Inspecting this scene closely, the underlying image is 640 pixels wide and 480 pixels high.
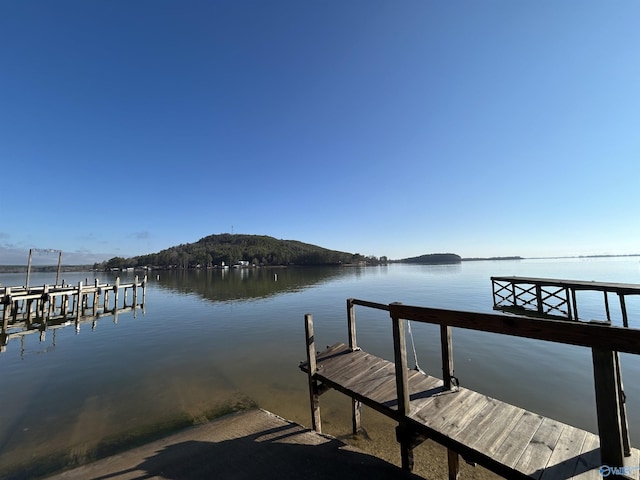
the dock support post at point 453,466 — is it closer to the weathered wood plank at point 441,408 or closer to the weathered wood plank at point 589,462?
the weathered wood plank at point 441,408

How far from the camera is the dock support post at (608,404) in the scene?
8.06 ft

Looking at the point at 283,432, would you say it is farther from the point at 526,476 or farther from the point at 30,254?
the point at 30,254

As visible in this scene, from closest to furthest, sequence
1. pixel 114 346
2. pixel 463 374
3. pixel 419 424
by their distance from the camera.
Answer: pixel 419 424
pixel 463 374
pixel 114 346

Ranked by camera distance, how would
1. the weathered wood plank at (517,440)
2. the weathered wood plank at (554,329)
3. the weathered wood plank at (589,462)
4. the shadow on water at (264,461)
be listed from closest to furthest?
the weathered wood plank at (554,329) < the weathered wood plank at (589,462) < the weathered wood plank at (517,440) < the shadow on water at (264,461)

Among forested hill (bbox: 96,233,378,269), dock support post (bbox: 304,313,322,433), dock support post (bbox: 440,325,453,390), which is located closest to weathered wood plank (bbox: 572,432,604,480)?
dock support post (bbox: 440,325,453,390)

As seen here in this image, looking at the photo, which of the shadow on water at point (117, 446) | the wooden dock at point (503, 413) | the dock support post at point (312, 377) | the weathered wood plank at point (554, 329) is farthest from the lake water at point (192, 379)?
the weathered wood plank at point (554, 329)

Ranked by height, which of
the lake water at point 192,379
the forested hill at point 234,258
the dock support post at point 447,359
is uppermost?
the forested hill at point 234,258

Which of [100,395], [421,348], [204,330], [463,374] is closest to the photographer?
[100,395]

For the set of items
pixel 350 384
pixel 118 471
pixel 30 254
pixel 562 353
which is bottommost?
pixel 562 353

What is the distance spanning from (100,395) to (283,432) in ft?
24.8

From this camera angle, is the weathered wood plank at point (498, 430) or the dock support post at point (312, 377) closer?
the weathered wood plank at point (498, 430)

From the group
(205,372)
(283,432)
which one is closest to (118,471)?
(283,432)

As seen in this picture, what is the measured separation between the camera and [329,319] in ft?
69.0

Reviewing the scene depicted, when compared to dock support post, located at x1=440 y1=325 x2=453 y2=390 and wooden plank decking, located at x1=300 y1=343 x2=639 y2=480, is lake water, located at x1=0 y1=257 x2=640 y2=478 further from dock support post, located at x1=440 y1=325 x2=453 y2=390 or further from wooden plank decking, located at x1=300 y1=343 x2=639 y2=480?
dock support post, located at x1=440 y1=325 x2=453 y2=390
